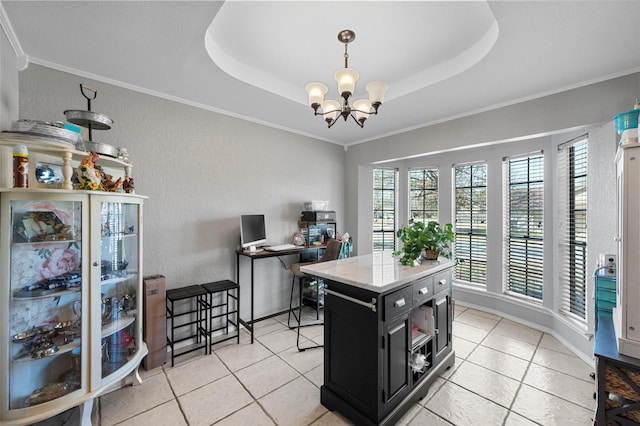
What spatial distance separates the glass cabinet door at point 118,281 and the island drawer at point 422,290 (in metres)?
2.28

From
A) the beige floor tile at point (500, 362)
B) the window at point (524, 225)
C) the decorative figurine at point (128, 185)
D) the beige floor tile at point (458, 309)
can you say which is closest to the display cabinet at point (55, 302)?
the decorative figurine at point (128, 185)

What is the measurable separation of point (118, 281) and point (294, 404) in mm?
1693

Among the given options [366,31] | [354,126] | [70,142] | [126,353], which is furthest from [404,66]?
[126,353]

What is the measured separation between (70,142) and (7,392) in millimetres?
1551

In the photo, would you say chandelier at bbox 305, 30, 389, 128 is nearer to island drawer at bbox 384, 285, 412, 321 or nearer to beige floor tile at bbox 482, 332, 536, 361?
island drawer at bbox 384, 285, 412, 321

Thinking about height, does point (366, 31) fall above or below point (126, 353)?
above

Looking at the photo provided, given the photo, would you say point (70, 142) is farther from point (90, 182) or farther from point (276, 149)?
point (276, 149)

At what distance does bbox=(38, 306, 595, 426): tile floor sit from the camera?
1889 millimetres

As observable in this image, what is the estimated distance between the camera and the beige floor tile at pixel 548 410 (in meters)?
1.85

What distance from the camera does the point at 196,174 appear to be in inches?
119

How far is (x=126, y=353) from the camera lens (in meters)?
2.10

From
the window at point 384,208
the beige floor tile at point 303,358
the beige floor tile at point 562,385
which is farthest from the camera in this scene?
the window at point 384,208

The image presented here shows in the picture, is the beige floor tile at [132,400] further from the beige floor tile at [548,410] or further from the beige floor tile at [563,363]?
the beige floor tile at [563,363]

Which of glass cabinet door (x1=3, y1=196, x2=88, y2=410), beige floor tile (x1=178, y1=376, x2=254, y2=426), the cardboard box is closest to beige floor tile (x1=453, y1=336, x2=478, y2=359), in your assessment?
beige floor tile (x1=178, y1=376, x2=254, y2=426)
